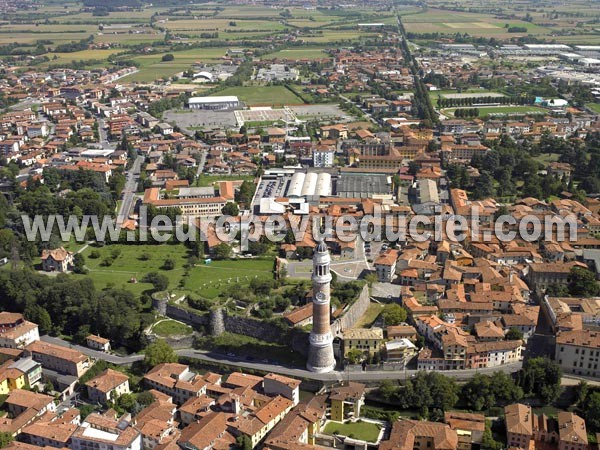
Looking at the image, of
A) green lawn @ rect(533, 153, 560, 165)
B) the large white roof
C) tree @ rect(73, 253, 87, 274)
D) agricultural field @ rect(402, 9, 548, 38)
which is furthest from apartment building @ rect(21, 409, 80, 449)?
agricultural field @ rect(402, 9, 548, 38)

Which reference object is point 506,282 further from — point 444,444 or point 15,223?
point 15,223

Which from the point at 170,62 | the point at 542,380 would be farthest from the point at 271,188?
the point at 170,62

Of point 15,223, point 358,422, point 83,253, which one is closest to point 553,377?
point 358,422

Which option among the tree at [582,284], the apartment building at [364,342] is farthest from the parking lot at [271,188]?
the tree at [582,284]

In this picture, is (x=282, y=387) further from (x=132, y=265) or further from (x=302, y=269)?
(x=132, y=265)

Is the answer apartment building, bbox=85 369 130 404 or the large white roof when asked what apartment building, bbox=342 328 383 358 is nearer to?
apartment building, bbox=85 369 130 404
